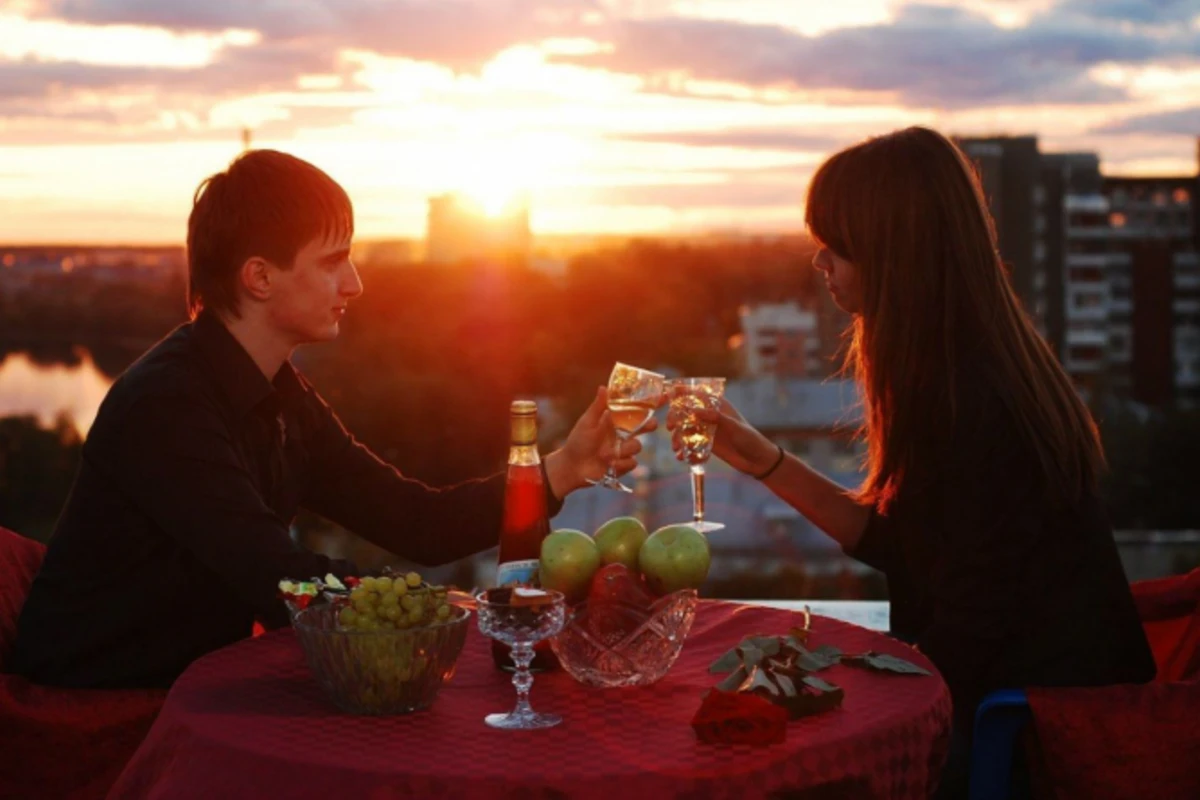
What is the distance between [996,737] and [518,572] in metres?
0.76

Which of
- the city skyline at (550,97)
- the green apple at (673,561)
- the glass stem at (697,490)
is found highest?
the city skyline at (550,97)

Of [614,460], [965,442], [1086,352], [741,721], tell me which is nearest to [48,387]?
[1086,352]

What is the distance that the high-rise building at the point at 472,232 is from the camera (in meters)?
47.2

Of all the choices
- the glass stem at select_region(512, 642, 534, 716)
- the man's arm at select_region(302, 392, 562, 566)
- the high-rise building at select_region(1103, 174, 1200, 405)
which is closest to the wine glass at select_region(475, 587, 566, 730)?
the glass stem at select_region(512, 642, 534, 716)

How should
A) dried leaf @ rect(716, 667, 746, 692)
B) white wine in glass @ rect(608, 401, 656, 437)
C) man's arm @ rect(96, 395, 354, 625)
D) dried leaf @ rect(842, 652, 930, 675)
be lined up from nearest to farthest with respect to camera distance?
1. dried leaf @ rect(716, 667, 746, 692)
2. dried leaf @ rect(842, 652, 930, 675)
3. man's arm @ rect(96, 395, 354, 625)
4. white wine in glass @ rect(608, 401, 656, 437)

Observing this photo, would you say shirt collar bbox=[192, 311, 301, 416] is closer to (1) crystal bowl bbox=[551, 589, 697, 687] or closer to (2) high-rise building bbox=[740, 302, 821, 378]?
(1) crystal bowl bbox=[551, 589, 697, 687]

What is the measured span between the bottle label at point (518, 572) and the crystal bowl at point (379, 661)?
0.60 ft

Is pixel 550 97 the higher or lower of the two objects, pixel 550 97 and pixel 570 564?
the higher

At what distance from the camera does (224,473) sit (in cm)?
224

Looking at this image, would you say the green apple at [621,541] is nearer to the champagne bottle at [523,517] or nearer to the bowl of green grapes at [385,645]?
the champagne bottle at [523,517]

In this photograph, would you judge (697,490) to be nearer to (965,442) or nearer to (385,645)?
(965,442)

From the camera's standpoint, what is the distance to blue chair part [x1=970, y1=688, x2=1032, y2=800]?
2092 millimetres

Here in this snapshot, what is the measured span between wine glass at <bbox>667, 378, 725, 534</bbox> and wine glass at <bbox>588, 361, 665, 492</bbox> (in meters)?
0.17

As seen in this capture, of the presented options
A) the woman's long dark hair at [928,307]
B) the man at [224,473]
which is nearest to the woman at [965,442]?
the woman's long dark hair at [928,307]
